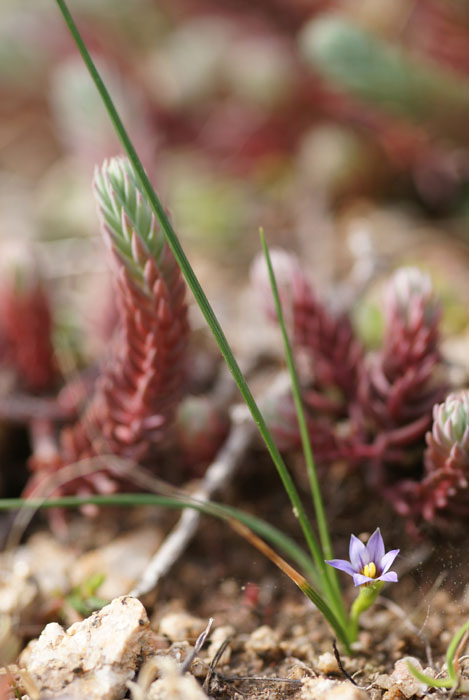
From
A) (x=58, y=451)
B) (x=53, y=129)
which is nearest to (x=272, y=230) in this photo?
(x=58, y=451)

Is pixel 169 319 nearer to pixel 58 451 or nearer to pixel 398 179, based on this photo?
pixel 58 451

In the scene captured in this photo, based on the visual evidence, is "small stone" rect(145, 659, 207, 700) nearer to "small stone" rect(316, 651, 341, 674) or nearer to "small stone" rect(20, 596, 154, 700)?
"small stone" rect(20, 596, 154, 700)

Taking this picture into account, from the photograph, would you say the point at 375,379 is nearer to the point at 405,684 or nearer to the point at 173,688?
the point at 405,684

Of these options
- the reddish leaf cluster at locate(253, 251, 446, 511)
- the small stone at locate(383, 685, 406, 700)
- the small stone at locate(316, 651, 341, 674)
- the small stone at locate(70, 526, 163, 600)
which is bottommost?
the small stone at locate(383, 685, 406, 700)

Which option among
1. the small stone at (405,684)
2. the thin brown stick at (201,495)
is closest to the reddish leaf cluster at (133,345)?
the thin brown stick at (201,495)

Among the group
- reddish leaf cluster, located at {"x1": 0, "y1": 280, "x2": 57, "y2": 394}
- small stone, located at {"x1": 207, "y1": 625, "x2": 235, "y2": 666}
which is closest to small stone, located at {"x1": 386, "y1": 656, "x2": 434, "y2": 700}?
small stone, located at {"x1": 207, "y1": 625, "x2": 235, "y2": 666}

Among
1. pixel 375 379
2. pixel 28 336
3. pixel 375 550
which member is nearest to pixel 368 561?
pixel 375 550

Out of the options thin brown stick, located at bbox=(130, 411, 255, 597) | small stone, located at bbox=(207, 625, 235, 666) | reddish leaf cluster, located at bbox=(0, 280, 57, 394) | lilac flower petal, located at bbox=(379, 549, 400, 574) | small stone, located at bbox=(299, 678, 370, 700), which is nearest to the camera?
small stone, located at bbox=(299, 678, 370, 700)

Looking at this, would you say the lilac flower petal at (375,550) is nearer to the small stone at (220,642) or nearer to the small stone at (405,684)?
the small stone at (405,684)
